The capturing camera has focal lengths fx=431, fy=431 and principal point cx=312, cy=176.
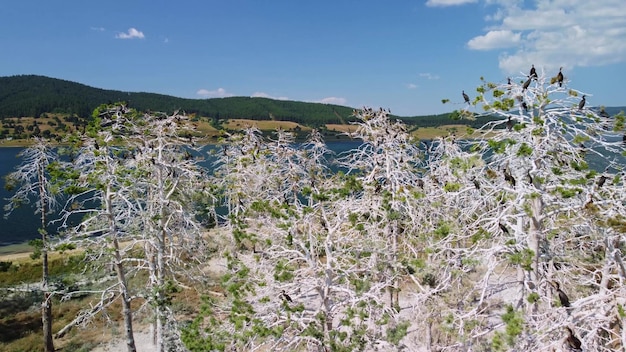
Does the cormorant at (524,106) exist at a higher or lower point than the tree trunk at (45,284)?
higher

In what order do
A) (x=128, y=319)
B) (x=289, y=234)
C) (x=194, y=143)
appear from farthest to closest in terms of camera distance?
(x=194, y=143), (x=128, y=319), (x=289, y=234)

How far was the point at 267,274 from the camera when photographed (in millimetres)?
9023

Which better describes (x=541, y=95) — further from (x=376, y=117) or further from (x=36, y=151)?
(x=36, y=151)

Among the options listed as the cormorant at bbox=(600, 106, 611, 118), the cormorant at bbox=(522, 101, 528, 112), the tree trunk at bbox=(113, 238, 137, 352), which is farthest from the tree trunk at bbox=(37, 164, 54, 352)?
the cormorant at bbox=(600, 106, 611, 118)

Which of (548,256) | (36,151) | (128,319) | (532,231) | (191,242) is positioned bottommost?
(128,319)

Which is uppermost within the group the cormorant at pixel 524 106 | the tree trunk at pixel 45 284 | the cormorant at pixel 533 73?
the cormorant at pixel 533 73

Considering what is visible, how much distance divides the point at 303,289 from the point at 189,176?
24.8 feet

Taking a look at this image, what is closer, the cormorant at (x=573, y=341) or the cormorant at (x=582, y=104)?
the cormorant at (x=573, y=341)

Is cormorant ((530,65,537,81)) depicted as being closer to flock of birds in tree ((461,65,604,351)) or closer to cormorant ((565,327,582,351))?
flock of birds in tree ((461,65,604,351))

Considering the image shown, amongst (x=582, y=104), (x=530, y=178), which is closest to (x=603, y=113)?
(x=582, y=104)

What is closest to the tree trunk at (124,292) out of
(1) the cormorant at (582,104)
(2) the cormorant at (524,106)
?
(2) the cormorant at (524,106)

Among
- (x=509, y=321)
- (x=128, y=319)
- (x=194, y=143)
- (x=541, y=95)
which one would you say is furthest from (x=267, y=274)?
(x=194, y=143)

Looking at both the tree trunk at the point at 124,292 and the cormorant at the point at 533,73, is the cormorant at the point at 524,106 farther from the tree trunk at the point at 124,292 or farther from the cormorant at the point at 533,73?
the tree trunk at the point at 124,292

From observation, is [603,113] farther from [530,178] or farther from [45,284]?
[45,284]
